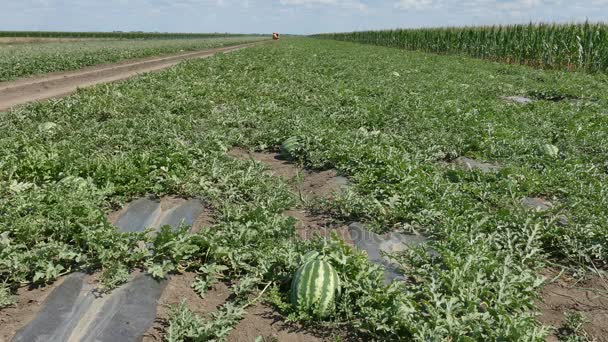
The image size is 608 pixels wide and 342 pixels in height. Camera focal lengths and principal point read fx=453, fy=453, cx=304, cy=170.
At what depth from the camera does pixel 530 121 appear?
27.3 ft

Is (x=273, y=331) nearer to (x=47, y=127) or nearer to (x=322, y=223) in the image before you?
(x=322, y=223)

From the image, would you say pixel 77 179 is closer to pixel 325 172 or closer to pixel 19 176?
pixel 19 176

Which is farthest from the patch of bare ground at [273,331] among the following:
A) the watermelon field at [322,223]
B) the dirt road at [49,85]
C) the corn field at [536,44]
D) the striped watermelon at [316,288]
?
the corn field at [536,44]

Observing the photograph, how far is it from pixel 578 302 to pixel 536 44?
2464 centimetres

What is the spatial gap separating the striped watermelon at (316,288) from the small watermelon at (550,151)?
14.6 ft

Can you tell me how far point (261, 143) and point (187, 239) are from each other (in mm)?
3388

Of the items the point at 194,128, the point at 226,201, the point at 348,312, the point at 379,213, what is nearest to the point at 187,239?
the point at 226,201

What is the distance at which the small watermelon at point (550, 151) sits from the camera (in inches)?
243

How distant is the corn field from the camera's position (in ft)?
67.9

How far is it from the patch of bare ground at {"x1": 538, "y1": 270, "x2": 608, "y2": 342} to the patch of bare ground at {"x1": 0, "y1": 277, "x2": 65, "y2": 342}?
3.37m

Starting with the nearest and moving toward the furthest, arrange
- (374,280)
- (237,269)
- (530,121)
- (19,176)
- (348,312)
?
(348,312) < (374,280) < (237,269) < (19,176) < (530,121)

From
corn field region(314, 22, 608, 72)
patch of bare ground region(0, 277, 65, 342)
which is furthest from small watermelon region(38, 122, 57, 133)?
corn field region(314, 22, 608, 72)

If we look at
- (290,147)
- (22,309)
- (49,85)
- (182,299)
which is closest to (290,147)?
(290,147)

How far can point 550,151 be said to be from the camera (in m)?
6.22
